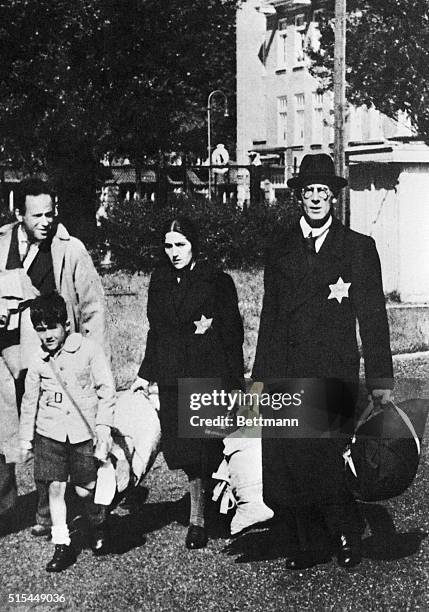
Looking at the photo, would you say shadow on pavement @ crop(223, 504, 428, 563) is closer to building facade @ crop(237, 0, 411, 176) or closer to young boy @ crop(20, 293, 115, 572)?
young boy @ crop(20, 293, 115, 572)

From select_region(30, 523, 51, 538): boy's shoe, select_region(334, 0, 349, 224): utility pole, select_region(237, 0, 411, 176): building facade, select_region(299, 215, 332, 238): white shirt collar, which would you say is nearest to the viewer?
select_region(299, 215, 332, 238): white shirt collar

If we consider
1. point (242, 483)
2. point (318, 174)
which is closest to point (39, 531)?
point (242, 483)

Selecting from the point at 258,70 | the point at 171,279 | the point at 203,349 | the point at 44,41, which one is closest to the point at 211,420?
the point at 203,349

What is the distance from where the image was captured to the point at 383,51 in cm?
546

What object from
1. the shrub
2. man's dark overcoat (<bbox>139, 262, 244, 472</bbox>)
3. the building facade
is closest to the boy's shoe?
man's dark overcoat (<bbox>139, 262, 244, 472</bbox>)

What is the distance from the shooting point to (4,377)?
3916 millimetres

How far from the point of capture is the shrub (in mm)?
5379

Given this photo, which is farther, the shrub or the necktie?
the shrub

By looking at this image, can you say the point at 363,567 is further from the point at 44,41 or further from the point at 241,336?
the point at 44,41

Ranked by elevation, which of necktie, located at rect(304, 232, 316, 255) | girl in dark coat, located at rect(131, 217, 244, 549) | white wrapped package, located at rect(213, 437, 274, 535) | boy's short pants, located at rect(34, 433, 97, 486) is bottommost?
white wrapped package, located at rect(213, 437, 274, 535)

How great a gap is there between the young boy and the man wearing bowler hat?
1.82 ft

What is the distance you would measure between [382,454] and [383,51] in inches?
99.7

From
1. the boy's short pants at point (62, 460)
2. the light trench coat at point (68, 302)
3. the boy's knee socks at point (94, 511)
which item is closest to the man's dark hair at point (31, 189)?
the light trench coat at point (68, 302)

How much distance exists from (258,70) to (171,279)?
1566 mm
